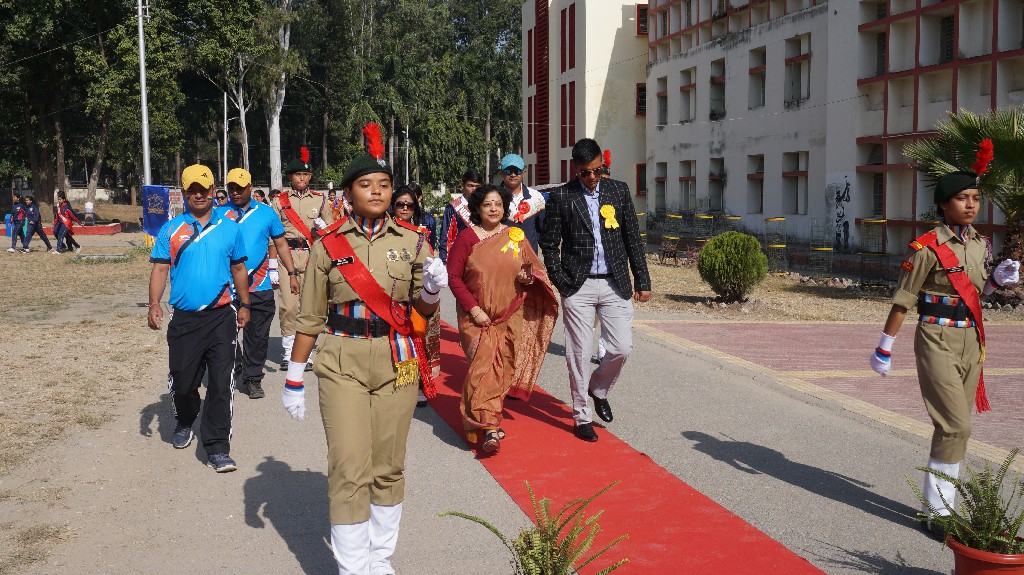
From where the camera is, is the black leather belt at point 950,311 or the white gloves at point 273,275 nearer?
the black leather belt at point 950,311

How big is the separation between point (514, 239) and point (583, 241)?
2.06ft

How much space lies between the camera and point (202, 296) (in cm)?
686

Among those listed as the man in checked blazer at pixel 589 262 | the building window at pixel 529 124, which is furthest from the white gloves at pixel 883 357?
the building window at pixel 529 124

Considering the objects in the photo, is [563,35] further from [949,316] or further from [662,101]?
[949,316]

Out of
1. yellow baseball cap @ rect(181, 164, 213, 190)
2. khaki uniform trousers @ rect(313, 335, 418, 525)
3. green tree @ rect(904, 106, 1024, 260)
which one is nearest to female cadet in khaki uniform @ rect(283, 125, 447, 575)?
khaki uniform trousers @ rect(313, 335, 418, 525)

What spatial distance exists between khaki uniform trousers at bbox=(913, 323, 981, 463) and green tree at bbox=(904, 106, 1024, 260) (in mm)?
10586

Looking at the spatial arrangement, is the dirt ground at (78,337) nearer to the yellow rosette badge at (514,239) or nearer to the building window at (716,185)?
the yellow rosette badge at (514,239)

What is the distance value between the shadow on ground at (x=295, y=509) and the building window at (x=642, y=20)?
34922mm

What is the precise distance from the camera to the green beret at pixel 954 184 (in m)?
5.54

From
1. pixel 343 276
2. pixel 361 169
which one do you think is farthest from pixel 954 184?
pixel 343 276

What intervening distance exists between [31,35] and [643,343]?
39946mm

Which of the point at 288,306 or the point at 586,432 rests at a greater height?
the point at 288,306

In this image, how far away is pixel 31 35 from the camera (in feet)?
143

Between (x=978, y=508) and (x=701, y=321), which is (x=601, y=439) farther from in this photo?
(x=701, y=321)
